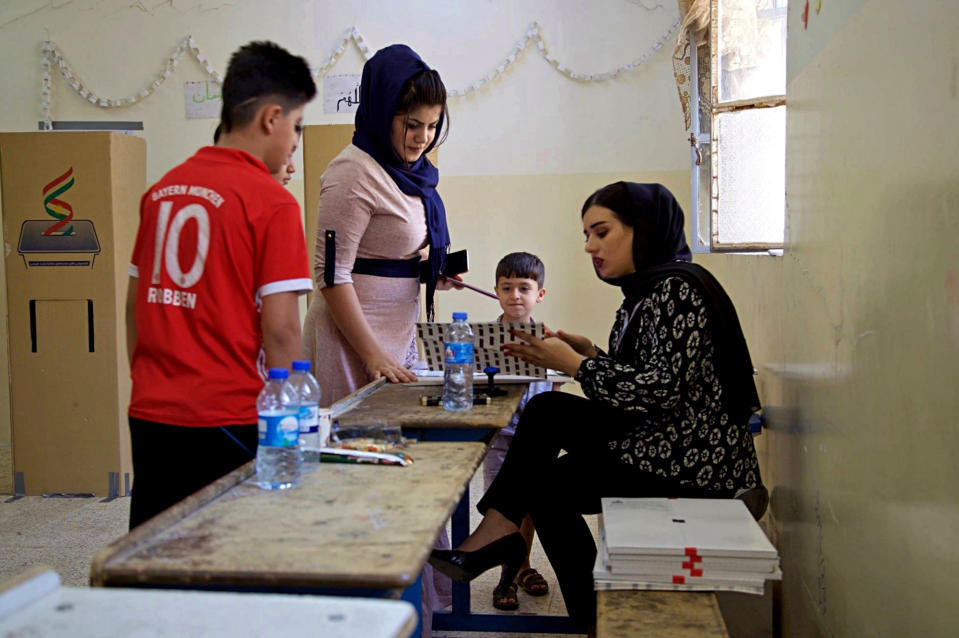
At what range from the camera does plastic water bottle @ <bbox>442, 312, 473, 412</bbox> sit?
84.5 inches

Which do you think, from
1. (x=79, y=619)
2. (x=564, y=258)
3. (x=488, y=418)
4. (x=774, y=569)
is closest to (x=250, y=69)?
(x=488, y=418)

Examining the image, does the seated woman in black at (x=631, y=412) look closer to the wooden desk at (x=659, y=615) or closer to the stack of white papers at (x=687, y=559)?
the stack of white papers at (x=687, y=559)

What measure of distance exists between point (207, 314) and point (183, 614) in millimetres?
795

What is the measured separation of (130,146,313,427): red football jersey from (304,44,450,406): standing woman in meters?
0.70

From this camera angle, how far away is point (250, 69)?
1.75m

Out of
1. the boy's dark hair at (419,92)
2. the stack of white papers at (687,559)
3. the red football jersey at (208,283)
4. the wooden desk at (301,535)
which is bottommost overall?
the stack of white papers at (687,559)

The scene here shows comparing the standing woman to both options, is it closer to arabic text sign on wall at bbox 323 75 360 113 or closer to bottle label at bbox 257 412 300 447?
bottle label at bbox 257 412 300 447

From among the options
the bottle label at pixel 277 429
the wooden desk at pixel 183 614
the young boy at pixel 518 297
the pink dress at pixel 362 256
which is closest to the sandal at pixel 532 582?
the young boy at pixel 518 297

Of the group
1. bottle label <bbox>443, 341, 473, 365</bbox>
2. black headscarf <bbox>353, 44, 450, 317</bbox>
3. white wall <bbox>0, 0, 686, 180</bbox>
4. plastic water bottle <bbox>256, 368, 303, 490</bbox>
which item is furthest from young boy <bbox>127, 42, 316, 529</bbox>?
white wall <bbox>0, 0, 686, 180</bbox>

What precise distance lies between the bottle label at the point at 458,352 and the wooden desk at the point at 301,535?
0.55 metres

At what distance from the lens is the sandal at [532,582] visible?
124 inches

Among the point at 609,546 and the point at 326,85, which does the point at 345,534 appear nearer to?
the point at 609,546

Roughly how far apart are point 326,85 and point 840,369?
3.97 meters

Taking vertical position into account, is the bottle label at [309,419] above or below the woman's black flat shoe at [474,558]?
above
